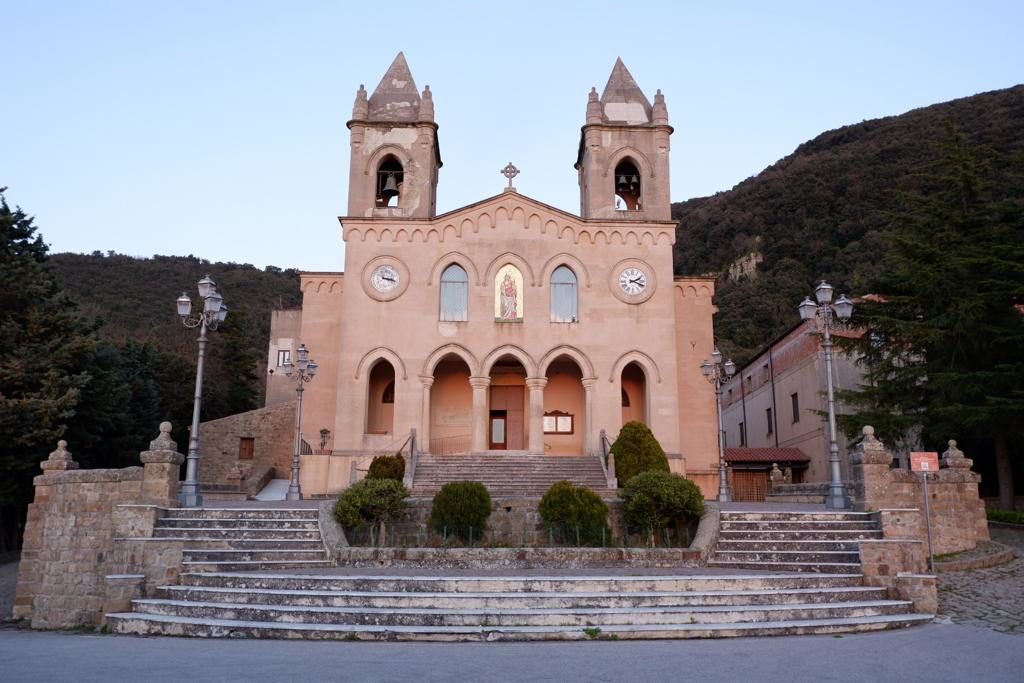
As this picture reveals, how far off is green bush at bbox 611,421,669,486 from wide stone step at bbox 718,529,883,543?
6340 millimetres

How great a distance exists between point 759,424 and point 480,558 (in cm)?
3213

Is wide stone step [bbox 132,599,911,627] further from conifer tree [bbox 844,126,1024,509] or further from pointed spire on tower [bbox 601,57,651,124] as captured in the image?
pointed spire on tower [bbox 601,57,651,124]

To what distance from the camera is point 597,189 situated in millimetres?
29016

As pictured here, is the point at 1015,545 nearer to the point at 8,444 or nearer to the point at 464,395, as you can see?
A: the point at 464,395

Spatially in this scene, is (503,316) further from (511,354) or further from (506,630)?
(506,630)

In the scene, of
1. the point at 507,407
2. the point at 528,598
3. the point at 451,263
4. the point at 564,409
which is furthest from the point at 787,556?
the point at 451,263

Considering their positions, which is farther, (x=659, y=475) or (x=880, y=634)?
(x=659, y=475)

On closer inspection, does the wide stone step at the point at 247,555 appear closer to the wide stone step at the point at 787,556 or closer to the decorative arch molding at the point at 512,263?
the wide stone step at the point at 787,556

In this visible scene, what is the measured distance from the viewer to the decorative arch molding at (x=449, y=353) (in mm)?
26656

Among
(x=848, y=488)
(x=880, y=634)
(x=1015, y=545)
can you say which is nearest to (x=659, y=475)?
(x=848, y=488)

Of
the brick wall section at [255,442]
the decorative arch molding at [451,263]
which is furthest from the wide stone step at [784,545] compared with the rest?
the brick wall section at [255,442]

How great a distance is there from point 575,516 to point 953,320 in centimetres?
1423

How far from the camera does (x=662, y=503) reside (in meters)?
14.5

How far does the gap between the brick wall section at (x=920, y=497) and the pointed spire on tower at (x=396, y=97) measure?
68.1ft
